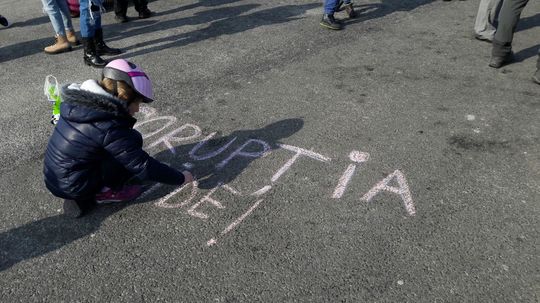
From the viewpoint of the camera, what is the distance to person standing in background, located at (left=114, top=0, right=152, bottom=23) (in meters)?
6.61

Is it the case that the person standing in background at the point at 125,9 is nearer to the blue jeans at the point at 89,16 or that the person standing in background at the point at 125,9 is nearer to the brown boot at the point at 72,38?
the brown boot at the point at 72,38

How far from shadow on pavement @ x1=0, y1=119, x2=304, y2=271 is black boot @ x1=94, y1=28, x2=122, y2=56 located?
248 cm

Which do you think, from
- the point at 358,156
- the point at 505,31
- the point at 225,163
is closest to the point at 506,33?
the point at 505,31

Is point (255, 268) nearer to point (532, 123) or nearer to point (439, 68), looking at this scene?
point (532, 123)

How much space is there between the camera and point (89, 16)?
199 inches

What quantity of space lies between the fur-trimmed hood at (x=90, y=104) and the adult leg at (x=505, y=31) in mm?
4118

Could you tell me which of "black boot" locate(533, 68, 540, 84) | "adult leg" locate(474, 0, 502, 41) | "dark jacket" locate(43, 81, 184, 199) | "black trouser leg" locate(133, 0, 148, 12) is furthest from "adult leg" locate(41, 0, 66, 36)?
"black boot" locate(533, 68, 540, 84)

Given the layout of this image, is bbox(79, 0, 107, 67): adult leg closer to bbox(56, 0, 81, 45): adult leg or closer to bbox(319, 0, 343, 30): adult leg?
bbox(56, 0, 81, 45): adult leg

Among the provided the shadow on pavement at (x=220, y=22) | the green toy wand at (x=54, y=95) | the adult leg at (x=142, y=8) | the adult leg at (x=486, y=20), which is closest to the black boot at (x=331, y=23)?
the shadow on pavement at (x=220, y=22)

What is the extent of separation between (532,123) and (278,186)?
7.96 ft

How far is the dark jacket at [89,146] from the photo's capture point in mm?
2773

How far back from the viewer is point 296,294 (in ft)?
8.13

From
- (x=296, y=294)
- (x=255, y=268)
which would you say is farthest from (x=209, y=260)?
(x=296, y=294)

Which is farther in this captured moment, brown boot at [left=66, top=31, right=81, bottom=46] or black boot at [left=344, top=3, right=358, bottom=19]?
black boot at [left=344, top=3, right=358, bottom=19]
